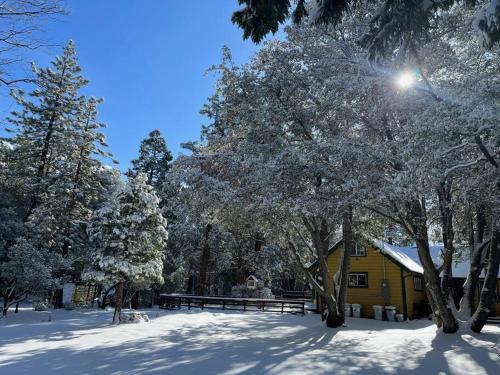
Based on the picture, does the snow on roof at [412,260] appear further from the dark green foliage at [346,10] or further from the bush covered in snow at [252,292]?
the dark green foliage at [346,10]

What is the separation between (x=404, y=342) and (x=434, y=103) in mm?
7911

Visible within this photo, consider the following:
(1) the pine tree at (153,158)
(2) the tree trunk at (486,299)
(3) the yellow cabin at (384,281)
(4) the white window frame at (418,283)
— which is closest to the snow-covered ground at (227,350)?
(2) the tree trunk at (486,299)

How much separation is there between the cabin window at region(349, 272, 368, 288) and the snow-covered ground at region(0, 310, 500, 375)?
7536 mm

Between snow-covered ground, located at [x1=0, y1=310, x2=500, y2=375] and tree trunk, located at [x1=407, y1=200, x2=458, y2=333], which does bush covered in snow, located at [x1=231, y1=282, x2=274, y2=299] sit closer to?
snow-covered ground, located at [x1=0, y1=310, x2=500, y2=375]

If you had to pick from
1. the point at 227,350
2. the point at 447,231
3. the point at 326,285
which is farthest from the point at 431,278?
the point at 227,350

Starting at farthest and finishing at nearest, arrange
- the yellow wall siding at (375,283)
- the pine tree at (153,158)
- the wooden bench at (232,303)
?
1. the pine tree at (153,158)
2. the wooden bench at (232,303)
3. the yellow wall siding at (375,283)

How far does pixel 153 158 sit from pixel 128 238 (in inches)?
866

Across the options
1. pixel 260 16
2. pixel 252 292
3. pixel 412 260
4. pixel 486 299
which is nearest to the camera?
pixel 260 16

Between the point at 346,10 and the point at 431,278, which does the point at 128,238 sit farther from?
the point at 346,10

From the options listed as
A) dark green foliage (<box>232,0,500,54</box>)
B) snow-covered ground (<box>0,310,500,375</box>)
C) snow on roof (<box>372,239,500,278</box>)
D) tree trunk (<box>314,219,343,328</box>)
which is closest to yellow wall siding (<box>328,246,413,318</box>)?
snow on roof (<box>372,239,500,278</box>)

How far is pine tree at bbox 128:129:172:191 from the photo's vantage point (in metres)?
34.8

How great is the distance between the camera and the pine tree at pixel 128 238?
13883 millimetres

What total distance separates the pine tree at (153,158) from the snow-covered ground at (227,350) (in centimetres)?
2165

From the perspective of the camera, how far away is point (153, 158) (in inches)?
1383
